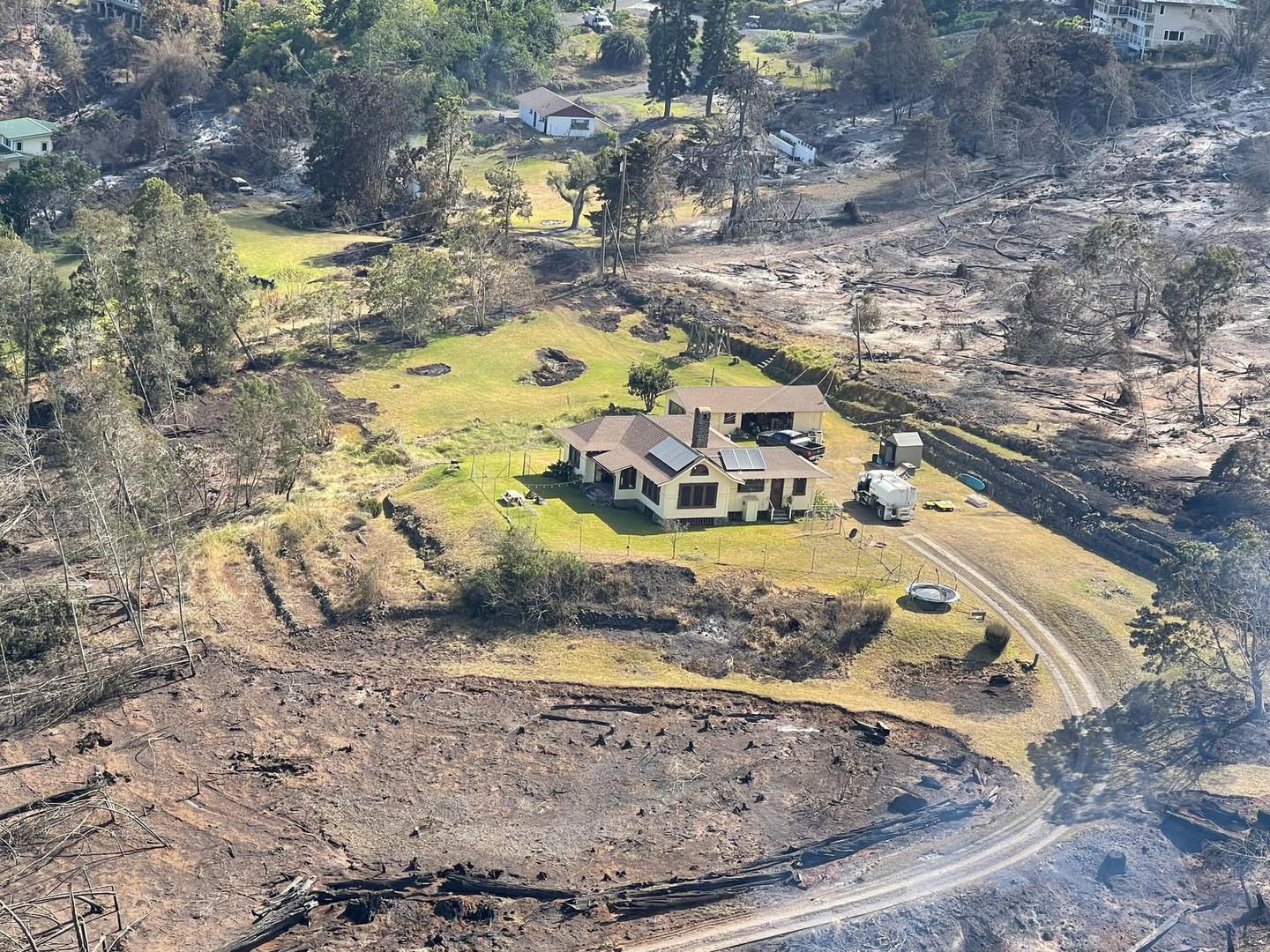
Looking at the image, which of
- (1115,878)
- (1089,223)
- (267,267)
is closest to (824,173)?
(1089,223)

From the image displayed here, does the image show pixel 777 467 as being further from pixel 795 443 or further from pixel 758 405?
pixel 758 405

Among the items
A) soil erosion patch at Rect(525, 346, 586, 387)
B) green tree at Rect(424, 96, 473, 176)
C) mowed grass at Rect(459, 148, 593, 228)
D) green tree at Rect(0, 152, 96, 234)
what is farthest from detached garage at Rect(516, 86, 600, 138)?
soil erosion patch at Rect(525, 346, 586, 387)

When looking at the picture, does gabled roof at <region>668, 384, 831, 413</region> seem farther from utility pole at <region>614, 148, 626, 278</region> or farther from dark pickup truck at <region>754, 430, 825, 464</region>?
utility pole at <region>614, 148, 626, 278</region>

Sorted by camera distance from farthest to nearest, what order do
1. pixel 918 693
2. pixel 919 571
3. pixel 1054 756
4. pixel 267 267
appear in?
pixel 267 267
pixel 919 571
pixel 918 693
pixel 1054 756

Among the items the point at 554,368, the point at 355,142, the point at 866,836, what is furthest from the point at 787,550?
the point at 355,142

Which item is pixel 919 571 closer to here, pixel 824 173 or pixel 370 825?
pixel 370 825

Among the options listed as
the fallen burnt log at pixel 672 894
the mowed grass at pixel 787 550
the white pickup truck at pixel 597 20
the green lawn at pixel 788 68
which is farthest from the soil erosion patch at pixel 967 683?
the white pickup truck at pixel 597 20
